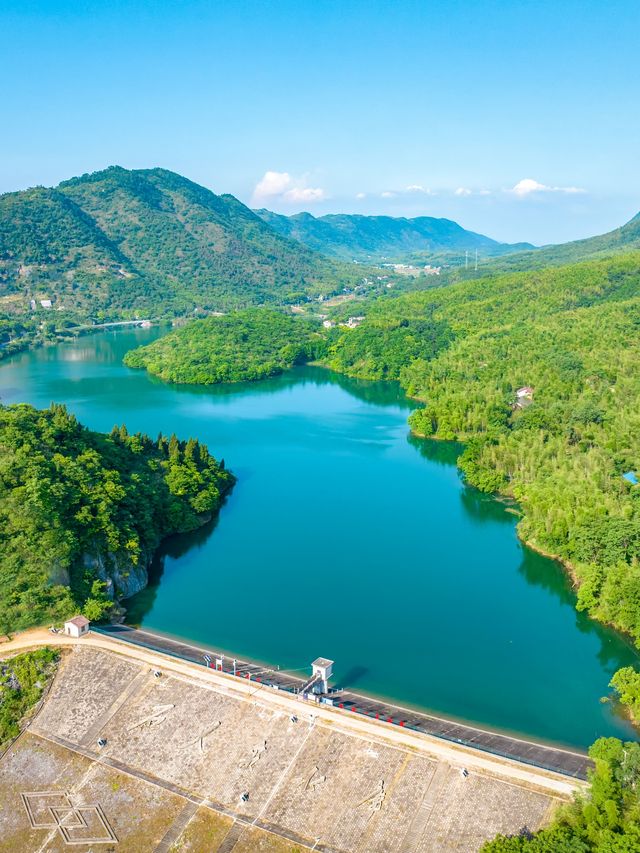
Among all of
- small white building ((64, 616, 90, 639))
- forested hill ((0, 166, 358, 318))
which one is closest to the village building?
small white building ((64, 616, 90, 639))

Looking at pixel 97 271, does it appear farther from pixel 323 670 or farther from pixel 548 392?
pixel 323 670

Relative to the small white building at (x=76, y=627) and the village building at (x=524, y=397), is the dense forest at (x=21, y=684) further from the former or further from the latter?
the village building at (x=524, y=397)

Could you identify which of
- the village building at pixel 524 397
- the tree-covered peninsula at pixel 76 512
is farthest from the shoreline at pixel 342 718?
the village building at pixel 524 397

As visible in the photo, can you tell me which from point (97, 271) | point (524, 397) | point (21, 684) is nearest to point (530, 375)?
point (524, 397)

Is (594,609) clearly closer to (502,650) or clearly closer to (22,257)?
(502,650)

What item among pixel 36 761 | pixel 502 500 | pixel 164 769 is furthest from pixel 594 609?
pixel 36 761
